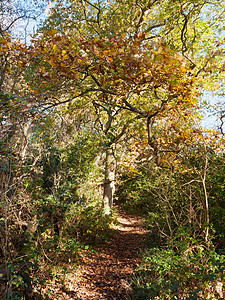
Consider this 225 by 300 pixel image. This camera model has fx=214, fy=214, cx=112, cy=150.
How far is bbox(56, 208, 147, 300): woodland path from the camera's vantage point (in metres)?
4.30

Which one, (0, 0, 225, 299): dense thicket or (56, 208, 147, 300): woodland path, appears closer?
(0, 0, 225, 299): dense thicket

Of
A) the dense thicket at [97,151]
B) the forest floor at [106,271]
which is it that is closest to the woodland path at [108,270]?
the forest floor at [106,271]

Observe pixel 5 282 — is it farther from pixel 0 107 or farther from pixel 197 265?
pixel 197 265

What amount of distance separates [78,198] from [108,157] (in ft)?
8.94

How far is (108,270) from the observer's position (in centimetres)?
526

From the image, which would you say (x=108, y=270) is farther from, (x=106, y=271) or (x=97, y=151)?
(x=97, y=151)

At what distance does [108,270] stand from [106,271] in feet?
0.24

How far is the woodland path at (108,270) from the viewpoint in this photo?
430 centimetres

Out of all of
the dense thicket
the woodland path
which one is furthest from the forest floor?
the dense thicket

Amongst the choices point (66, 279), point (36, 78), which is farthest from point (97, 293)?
point (36, 78)

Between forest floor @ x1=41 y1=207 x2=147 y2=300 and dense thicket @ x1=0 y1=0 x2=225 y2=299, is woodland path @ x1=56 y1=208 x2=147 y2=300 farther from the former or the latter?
dense thicket @ x1=0 y1=0 x2=225 y2=299

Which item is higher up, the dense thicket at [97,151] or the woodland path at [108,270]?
the dense thicket at [97,151]

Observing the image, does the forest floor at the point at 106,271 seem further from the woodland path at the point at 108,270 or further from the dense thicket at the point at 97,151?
the dense thicket at the point at 97,151

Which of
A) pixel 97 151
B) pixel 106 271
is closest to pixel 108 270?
pixel 106 271
